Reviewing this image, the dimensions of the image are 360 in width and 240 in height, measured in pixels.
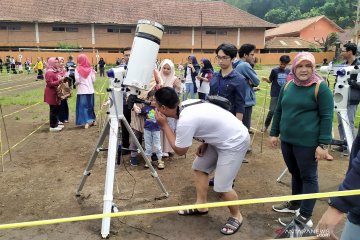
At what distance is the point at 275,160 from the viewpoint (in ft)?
18.2

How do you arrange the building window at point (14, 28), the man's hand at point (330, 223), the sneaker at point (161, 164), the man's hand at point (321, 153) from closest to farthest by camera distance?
the man's hand at point (330, 223), the man's hand at point (321, 153), the sneaker at point (161, 164), the building window at point (14, 28)

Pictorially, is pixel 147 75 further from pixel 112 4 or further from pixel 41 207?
pixel 112 4

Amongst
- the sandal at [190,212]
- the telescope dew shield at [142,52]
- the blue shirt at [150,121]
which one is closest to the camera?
the telescope dew shield at [142,52]

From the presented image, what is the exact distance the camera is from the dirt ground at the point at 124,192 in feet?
10.9

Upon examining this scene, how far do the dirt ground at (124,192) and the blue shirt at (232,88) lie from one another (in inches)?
44.8

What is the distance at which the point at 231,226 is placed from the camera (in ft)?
10.8

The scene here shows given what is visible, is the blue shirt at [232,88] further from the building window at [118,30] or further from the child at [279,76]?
the building window at [118,30]

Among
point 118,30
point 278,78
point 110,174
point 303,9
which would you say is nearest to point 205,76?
point 278,78

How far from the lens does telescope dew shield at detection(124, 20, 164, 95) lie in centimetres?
325

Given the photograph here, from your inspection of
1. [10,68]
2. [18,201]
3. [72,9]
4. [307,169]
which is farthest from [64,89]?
[72,9]

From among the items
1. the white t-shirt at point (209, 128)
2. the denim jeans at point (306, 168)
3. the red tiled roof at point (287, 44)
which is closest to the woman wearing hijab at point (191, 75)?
the denim jeans at point (306, 168)

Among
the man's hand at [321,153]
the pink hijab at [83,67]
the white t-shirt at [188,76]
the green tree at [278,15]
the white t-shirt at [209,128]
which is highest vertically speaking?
the green tree at [278,15]

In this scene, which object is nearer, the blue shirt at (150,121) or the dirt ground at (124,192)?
the dirt ground at (124,192)

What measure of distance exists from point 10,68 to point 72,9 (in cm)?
1250
